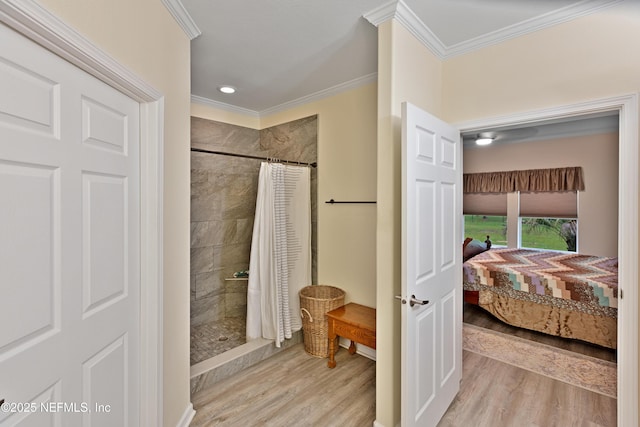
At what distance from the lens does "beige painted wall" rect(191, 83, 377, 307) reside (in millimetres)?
2771

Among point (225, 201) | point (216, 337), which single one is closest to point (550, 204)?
point (225, 201)

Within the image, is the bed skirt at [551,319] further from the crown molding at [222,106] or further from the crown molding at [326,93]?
the crown molding at [222,106]

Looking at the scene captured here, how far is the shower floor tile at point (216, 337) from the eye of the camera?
2652 millimetres

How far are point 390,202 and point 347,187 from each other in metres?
1.16

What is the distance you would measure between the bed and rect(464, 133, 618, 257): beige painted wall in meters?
0.77

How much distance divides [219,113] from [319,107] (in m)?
1.24

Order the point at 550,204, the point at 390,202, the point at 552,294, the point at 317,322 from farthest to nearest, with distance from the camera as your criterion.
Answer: the point at 550,204, the point at 552,294, the point at 317,322, the point at 390,202

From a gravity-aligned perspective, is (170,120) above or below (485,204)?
above

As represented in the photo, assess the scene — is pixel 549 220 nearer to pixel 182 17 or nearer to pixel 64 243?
pixel 182 17

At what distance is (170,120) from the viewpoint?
1703mm

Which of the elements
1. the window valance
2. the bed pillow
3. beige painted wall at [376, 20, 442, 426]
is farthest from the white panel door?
the window valance

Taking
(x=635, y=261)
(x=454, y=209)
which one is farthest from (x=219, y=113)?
(x=635, y=261)

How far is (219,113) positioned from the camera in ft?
11.4

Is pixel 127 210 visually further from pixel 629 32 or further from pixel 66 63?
pixel 629 32
